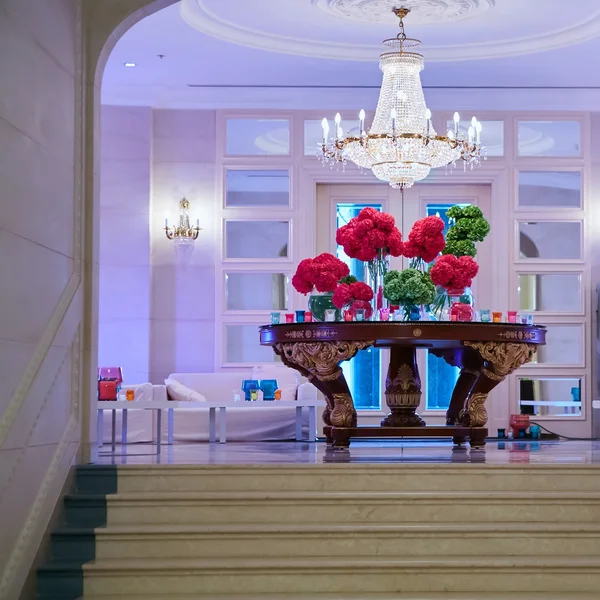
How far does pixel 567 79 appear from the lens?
10367 millimetres

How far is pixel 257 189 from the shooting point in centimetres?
1084

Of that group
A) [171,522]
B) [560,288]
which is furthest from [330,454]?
[560,288]

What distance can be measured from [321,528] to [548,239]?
667 cm

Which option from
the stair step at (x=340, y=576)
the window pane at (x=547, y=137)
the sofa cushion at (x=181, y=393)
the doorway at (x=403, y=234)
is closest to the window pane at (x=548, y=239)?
the doorway at (x=403, y=234)

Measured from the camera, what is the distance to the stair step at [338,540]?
4789 millimetres

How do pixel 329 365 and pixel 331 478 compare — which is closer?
pixel 331 478

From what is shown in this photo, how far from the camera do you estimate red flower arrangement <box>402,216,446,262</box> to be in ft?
22.1

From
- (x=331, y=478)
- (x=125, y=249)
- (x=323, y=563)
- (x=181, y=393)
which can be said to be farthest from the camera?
(x=125, y=249)

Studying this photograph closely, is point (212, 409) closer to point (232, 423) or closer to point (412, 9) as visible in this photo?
point (232, 423)

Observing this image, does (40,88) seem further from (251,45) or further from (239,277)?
(239,277)

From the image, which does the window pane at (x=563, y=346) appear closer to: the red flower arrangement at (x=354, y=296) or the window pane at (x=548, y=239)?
the window pane at (x=548, y=239)

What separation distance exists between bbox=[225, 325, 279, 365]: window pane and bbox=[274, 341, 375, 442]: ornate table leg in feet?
13.6

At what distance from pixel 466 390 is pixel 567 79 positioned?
15.0 ft

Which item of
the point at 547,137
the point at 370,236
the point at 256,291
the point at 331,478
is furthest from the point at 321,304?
the point at 547,137
